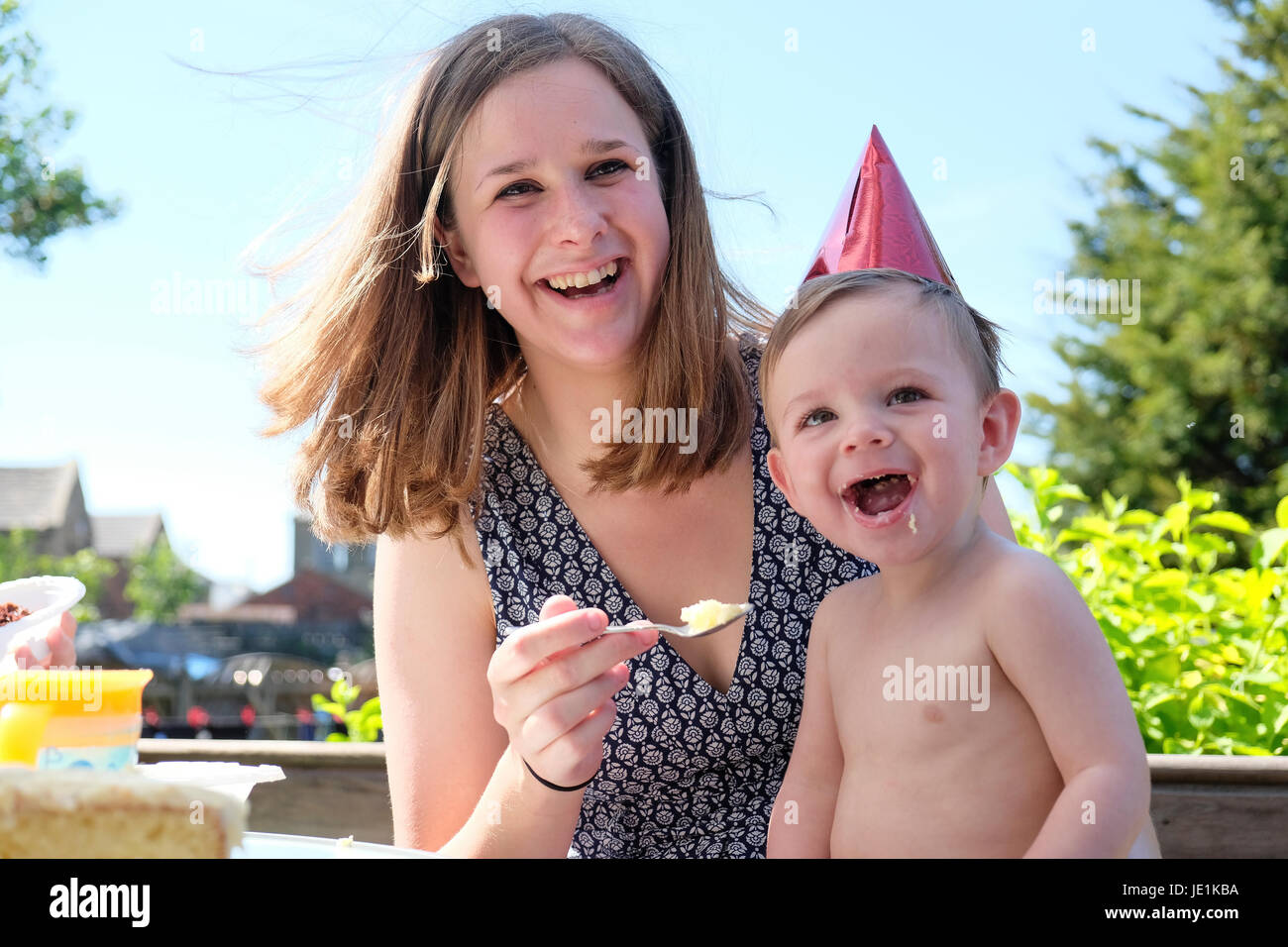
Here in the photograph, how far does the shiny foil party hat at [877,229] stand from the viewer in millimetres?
1794

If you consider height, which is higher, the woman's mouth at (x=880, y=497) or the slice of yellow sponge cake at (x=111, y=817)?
the woman's mouth at (x=880, y=497)

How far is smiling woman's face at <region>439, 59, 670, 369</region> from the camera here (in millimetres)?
2152

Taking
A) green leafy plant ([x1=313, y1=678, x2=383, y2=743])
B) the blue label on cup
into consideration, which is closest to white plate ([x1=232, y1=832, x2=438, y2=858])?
the blue label on cup

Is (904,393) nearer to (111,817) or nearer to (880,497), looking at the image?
(880,497)

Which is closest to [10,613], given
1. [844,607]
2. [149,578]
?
[844,607]

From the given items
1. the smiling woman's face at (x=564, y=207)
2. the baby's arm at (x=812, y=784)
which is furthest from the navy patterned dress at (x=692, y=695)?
the baby's arm at (x=812, y=784)

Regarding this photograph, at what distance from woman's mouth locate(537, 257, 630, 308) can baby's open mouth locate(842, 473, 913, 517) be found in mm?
817

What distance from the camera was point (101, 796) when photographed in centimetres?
100

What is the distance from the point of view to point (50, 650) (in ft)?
5.46

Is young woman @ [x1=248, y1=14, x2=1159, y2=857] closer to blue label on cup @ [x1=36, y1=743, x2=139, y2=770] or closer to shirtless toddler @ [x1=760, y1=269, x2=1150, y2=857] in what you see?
shirtless toddler @ [x1=760, y1=269, x2=1150, y2=857]

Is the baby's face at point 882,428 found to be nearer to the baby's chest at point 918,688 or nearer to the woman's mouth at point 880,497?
the woman's mouth at point 880,497

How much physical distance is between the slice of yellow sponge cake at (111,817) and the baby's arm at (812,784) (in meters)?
0.84
